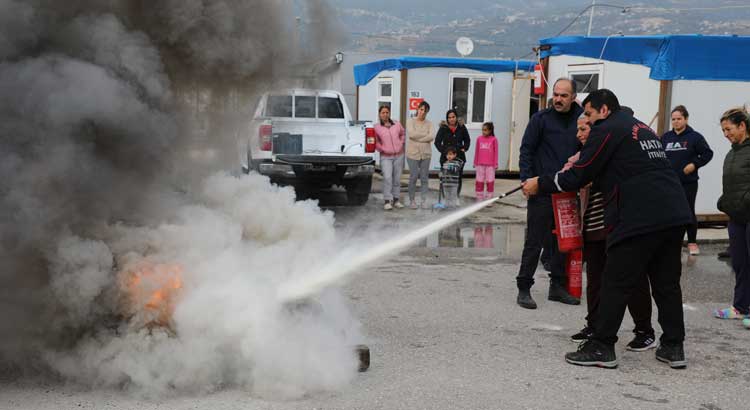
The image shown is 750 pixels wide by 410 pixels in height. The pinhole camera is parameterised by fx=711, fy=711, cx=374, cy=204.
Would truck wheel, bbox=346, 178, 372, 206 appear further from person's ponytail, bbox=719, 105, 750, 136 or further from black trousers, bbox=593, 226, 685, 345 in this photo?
black trousers, bbox=593, 226, 685, 345

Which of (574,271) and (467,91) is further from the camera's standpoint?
(467,91)

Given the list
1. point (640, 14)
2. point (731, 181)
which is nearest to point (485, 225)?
point (731, 181)

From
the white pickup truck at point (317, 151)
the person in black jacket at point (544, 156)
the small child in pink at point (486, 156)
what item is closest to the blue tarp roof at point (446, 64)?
the small child in pink at point (486, 156)

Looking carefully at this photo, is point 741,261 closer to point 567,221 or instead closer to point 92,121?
point 567,221

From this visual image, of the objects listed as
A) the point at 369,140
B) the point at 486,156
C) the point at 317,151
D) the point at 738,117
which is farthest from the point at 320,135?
the point at 738,117

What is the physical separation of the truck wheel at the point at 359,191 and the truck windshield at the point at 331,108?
1.35m

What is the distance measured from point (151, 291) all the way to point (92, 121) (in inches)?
40.9

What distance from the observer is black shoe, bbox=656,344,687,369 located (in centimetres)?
487

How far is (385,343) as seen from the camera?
5.16 metres

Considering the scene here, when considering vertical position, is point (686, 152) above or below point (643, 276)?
above

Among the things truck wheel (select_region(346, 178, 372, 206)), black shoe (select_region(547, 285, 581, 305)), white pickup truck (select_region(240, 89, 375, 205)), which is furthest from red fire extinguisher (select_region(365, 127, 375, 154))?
black shoe (select_region(547, 285, 581, 305))

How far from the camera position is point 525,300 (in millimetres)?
6336

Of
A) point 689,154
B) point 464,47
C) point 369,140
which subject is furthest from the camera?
point 464,47

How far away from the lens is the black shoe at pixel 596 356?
190 inches
